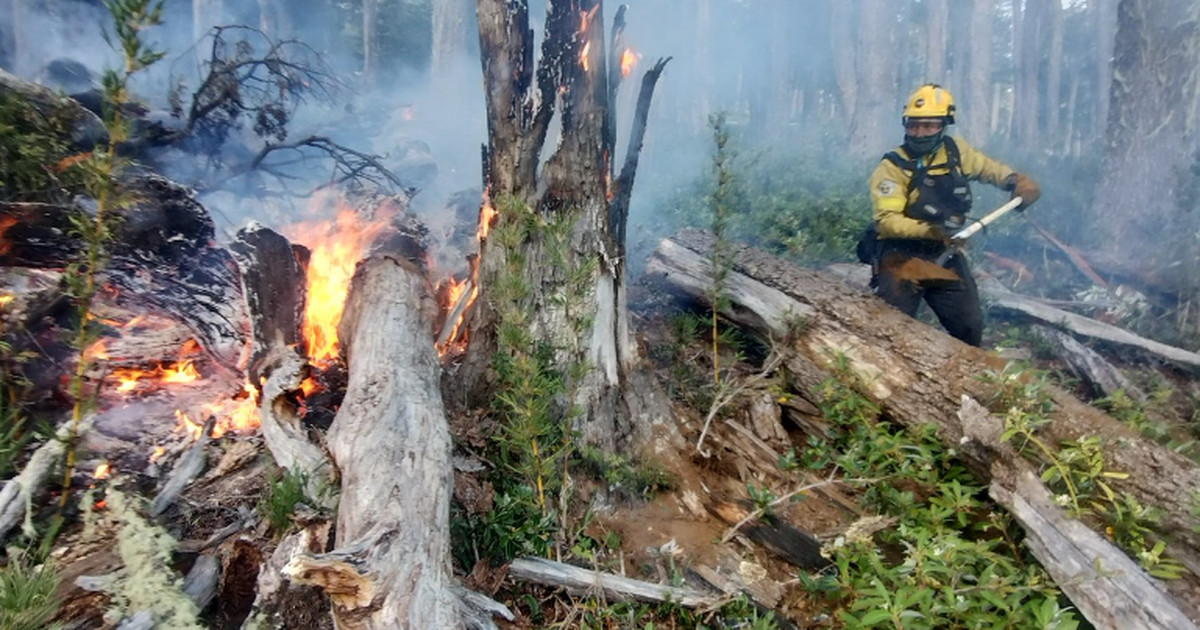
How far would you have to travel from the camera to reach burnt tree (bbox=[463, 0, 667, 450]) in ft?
13.2

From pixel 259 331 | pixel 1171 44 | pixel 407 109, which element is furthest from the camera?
pixel 407 109

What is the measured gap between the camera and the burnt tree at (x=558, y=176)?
13.2 feet

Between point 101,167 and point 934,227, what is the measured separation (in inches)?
219

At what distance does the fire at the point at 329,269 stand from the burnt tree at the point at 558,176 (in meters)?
1.26

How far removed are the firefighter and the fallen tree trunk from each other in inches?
28.9

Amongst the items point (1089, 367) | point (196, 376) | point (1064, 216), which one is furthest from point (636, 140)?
point (1064, 216)

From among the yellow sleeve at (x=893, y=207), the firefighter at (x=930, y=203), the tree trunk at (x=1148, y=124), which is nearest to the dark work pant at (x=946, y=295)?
the firefighter at (x=930, y=203)

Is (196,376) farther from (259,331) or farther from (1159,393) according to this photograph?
(1159,393)

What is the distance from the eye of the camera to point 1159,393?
4621 millimetres

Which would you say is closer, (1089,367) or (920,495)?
(920,495)

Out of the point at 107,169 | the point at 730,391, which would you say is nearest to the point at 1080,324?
the point at 730,391

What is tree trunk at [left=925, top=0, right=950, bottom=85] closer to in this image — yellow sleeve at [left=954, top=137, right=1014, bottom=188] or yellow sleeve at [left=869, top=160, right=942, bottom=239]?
yellow sleeve at [left=954, top=137, right=1014, bottom=188]

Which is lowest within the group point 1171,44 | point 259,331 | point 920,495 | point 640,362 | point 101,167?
point 920,495

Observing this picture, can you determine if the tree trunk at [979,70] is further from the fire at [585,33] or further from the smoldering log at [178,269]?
the smoldering log at [178,269]
